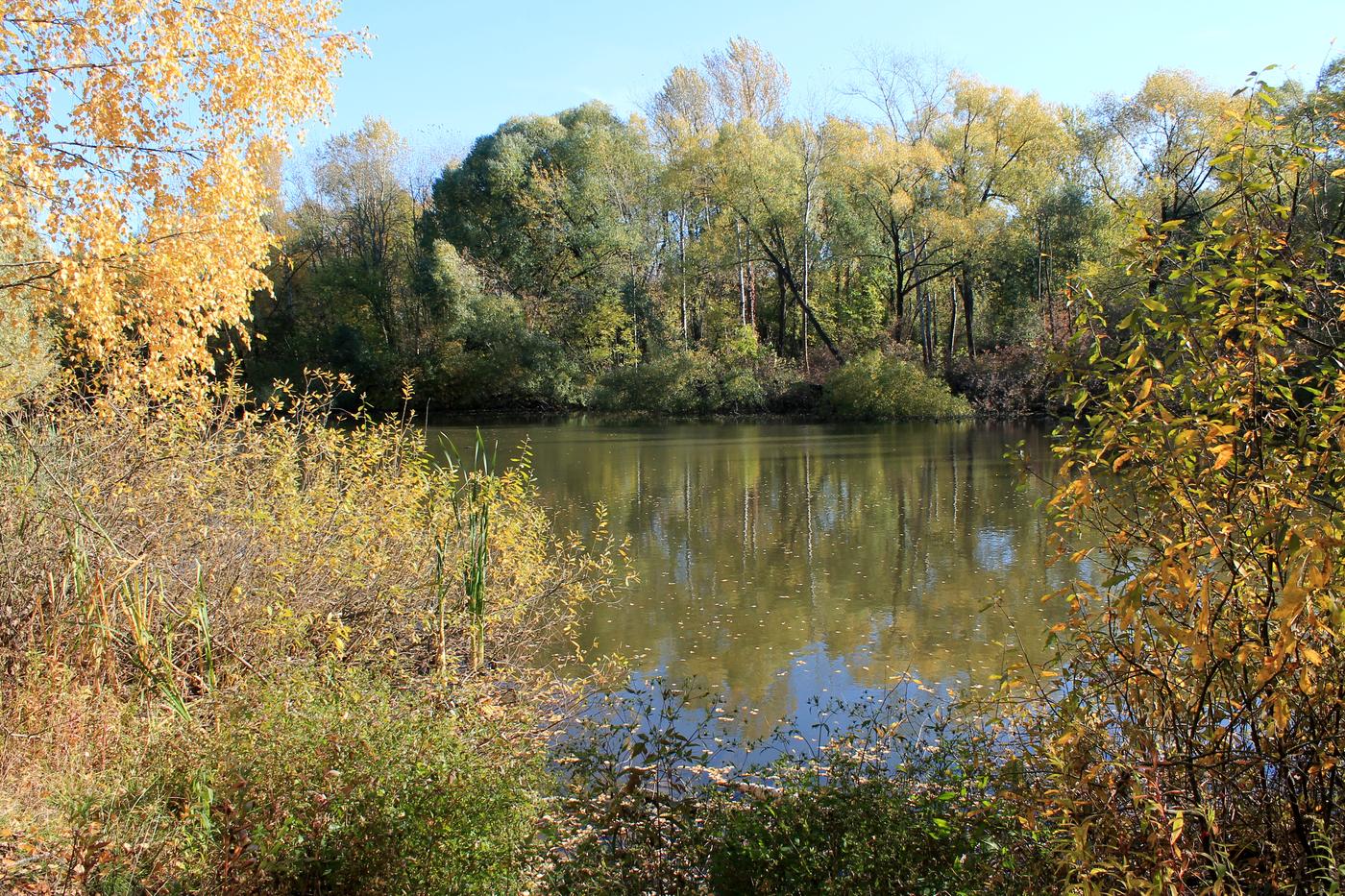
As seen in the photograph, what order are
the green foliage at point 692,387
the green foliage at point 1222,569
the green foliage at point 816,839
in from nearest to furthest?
the green foliage at point 1222,569 → the green foliage at point 816,839 → the green foliage at point 692,387

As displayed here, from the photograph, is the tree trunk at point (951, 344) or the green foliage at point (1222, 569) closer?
the green foliage at point (1222, 569)

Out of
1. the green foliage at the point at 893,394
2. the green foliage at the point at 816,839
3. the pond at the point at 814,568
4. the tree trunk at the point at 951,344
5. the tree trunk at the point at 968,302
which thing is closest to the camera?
the green foliage at the point at 816,839

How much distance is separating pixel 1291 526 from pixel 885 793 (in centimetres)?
218

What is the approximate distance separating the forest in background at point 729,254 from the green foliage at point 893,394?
8 cm

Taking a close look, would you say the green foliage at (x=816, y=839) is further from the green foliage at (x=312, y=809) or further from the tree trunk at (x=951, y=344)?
the tree trunk at (x=951, y=344)

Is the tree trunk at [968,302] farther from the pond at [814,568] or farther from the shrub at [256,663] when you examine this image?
the shrub at [256,663]

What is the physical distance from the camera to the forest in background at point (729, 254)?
1406 inches

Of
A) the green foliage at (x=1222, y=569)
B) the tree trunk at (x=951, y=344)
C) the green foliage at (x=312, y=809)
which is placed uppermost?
the tree trunk at (x=951, y=344)

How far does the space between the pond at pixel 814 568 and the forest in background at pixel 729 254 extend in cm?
1416

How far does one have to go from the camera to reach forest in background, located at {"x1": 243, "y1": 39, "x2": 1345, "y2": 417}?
35719mm

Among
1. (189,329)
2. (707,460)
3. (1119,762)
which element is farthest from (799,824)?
(707,460)

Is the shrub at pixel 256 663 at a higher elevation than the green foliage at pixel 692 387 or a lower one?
lower

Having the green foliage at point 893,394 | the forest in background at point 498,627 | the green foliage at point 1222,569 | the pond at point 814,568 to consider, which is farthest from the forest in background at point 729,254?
the green foliage at point 1222,569

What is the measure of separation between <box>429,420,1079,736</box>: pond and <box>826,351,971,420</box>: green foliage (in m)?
9.68
